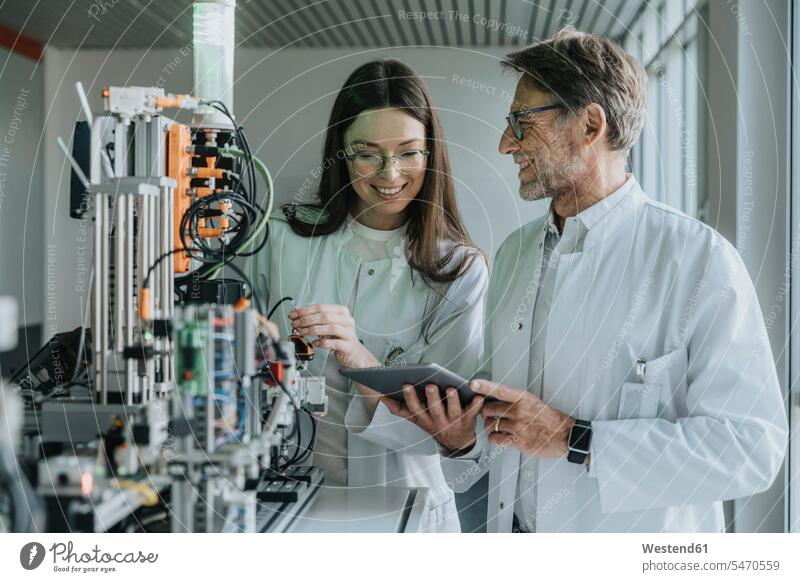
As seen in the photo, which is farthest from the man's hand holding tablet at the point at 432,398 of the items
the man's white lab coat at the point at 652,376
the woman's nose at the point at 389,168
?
the woman's nose at the point at 389,168

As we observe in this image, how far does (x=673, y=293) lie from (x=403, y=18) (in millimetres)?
946

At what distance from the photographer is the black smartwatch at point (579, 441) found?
139 cm

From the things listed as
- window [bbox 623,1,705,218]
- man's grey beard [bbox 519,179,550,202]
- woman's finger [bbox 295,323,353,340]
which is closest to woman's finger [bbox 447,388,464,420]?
woman's finger [bbox 295,323,353,340]

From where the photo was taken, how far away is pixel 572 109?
4.84ft

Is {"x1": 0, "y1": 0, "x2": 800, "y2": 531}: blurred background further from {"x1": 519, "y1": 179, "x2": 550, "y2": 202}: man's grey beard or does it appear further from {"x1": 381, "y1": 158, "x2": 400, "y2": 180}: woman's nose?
{"x1": 519, "y1": 179, "x2": 550, "y2": 202}: man's grey beard

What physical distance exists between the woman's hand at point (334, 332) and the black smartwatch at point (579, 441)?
1.47ft

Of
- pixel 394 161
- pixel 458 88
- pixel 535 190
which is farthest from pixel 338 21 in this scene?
pixel 535 190

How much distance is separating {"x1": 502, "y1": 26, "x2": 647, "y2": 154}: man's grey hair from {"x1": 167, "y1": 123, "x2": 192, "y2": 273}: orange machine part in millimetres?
652

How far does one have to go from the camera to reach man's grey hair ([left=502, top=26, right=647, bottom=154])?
1.47 metres

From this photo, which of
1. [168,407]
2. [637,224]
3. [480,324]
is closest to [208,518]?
[168,407]

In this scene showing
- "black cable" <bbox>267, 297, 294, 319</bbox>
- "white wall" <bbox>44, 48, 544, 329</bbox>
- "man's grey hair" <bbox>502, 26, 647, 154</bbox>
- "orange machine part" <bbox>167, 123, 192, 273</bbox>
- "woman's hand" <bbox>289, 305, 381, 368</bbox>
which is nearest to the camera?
"orange machine part" <bbox>167, 123, 192, 273</bbox>

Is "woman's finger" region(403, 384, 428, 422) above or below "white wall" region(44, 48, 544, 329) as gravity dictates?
below

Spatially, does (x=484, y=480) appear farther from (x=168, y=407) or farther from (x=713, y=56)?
(x=713, y=56)

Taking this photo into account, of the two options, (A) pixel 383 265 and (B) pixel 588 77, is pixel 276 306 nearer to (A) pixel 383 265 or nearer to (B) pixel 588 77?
(A) pixel 383 265
